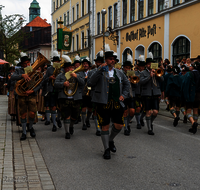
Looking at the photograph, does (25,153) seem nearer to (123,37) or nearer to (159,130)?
(159,130)

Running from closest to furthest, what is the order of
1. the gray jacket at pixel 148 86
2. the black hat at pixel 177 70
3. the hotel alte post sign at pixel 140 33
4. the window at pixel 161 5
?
the gray jacket at pixel 148 86, the black hat at pixel 177 70, the window at pixel 161 5, the hotel alte post sign at pixel 140 33

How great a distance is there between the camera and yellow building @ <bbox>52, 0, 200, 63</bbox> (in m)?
19.2

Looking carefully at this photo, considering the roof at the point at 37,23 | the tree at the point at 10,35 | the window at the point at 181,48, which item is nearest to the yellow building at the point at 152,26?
the window at the point at 181,48

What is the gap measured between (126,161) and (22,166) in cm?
176

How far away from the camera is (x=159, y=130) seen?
31.8 ft

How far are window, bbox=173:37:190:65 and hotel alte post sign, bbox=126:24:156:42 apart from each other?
2937 mm

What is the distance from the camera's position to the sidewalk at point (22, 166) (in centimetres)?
467

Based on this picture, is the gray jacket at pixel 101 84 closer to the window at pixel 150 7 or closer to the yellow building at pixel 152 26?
the yellow building at pixel 152 26

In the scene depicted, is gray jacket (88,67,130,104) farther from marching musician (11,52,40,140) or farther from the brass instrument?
marching musician (11,52,40,140)

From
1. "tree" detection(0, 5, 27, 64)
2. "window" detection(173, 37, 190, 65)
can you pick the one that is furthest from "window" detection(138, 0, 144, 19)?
"tree" detection(0, 5, 27, 64)

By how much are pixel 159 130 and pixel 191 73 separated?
1.79 meters

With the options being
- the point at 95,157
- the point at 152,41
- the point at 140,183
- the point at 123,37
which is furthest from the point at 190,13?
the point at 140,183

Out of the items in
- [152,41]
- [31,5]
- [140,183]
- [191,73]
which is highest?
[31,5]

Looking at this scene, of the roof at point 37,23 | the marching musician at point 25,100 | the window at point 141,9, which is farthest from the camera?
the roof at point 37,23
